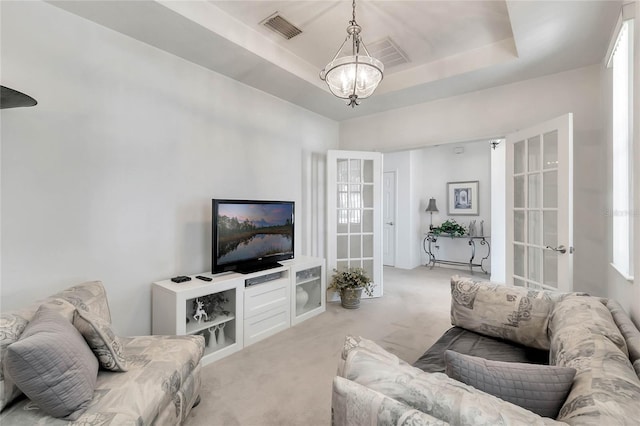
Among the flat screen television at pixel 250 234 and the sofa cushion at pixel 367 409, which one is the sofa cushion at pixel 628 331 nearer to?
the sofa cushion at pixel 367 409

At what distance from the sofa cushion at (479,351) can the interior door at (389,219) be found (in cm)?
459

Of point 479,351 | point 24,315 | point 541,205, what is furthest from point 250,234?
point 541,205

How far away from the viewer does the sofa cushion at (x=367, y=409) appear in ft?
2.26

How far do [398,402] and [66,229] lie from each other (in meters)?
2.42

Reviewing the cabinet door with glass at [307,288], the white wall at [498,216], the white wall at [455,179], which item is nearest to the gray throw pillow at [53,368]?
the cabinet door with glass at [307,288]

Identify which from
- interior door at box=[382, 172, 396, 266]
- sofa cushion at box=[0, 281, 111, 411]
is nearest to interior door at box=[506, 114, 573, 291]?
interior door at box=[382, 172, 396, 266]

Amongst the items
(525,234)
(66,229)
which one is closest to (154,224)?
(66,229)

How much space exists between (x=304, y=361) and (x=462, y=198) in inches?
203

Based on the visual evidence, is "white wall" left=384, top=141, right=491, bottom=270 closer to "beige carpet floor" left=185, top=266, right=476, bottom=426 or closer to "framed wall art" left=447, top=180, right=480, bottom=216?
"framed wall art" left=447, top=180, right=480, bottom=216

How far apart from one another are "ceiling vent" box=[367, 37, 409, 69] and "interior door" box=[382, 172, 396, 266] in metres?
3.48

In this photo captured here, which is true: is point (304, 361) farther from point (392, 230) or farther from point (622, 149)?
point (392, 230)

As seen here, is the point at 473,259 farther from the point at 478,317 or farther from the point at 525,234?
the point at 478,317

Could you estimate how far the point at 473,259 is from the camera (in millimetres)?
6051

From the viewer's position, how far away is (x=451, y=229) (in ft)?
19.8
